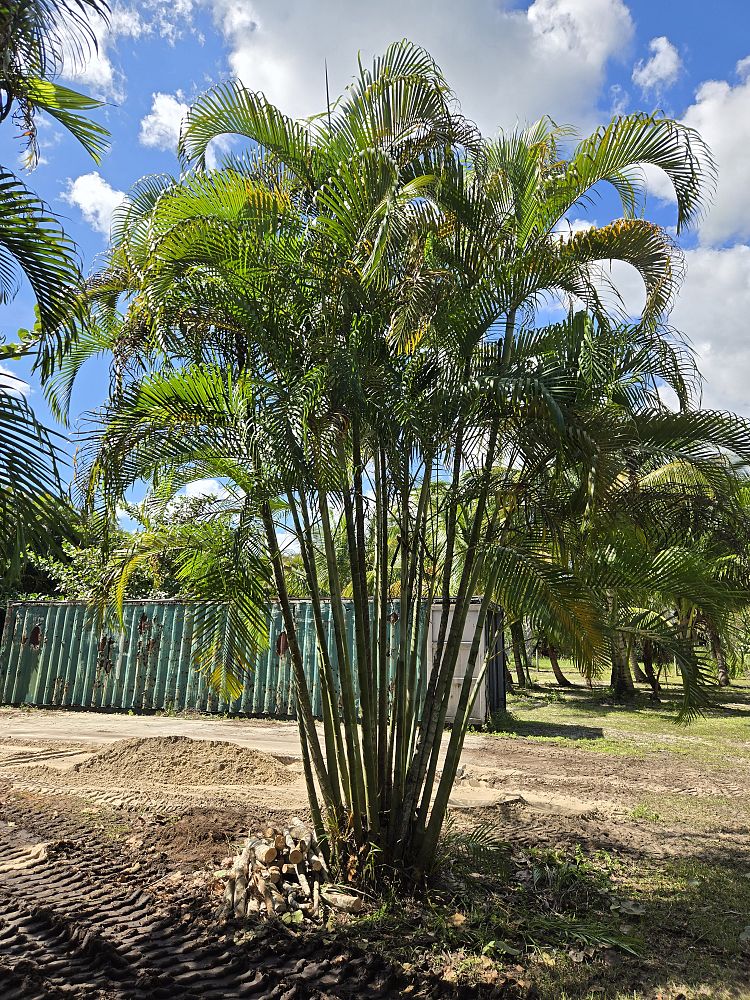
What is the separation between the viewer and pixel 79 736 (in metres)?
11.0

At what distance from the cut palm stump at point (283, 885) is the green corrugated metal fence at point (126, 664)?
345 inches

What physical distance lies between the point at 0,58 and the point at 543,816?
6.70 meters

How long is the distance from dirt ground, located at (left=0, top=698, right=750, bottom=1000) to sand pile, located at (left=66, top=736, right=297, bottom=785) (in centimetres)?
3

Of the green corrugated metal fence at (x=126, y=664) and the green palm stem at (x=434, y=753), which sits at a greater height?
the green corrugated metal fence at (x=126, y=664)

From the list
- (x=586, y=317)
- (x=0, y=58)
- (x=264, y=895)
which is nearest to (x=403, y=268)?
(x=586, y=317)

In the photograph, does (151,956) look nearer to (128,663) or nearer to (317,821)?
(317,821)

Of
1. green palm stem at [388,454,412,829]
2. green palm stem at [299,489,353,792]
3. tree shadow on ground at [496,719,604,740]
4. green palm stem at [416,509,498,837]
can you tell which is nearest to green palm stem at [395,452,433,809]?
green palm stem at [388,454,412,829]

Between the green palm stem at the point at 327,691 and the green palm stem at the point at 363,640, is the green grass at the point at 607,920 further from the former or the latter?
the green palm stem at the point at 327,691

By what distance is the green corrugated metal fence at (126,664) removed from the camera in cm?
1372

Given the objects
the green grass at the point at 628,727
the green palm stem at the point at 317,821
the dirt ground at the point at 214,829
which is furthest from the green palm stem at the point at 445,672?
the green grass at the point at 628,727

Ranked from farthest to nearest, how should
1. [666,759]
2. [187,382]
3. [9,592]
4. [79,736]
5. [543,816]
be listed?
[79,736] < [666,759] < [543,816] < [187,382] < [9,592]

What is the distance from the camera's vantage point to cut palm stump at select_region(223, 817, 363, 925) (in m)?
4.08

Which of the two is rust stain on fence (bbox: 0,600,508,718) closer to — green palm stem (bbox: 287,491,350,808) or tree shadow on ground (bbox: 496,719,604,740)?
tree shadow on ground (bbox: 496,719,604,740)

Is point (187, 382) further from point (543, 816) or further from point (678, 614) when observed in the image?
point (543, 816)
